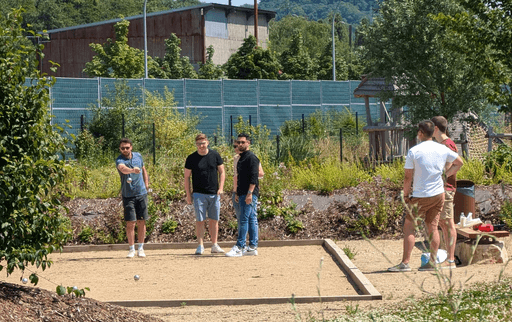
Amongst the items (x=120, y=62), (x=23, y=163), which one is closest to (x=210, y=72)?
(x=120, y=62)

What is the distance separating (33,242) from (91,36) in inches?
2204

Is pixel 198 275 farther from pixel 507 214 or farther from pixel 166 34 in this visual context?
pixel 166 34

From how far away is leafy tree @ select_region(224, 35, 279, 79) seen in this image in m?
45.9

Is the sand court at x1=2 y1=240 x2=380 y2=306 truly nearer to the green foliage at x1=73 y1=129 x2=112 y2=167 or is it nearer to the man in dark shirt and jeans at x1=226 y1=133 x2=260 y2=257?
the man in dark shirt and jeans at x1=226 y1=133 x2=260 y2=257

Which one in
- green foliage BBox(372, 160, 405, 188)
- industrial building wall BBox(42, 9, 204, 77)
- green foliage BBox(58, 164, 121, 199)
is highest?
industrial building wall BBox(42, 9, 204, 77)

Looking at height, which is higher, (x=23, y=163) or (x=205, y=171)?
(x=23, y=163)

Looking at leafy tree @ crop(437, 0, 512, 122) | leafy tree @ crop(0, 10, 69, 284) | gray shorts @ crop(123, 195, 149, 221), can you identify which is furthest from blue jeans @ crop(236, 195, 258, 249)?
leafy tree @ crop(0, 10, 69, 284)

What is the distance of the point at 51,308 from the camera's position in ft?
21.0

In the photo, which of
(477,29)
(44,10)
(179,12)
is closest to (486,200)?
(477,29)

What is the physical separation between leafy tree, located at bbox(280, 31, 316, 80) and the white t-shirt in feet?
144

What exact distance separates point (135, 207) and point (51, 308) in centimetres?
533

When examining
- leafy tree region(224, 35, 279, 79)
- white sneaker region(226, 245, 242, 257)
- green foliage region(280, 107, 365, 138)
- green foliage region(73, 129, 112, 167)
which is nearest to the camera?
white sneaker region(226, 245, 242, 257)

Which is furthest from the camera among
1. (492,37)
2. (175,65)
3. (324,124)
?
(175,65)

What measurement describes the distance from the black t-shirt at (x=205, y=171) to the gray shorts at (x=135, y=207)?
864 mm
